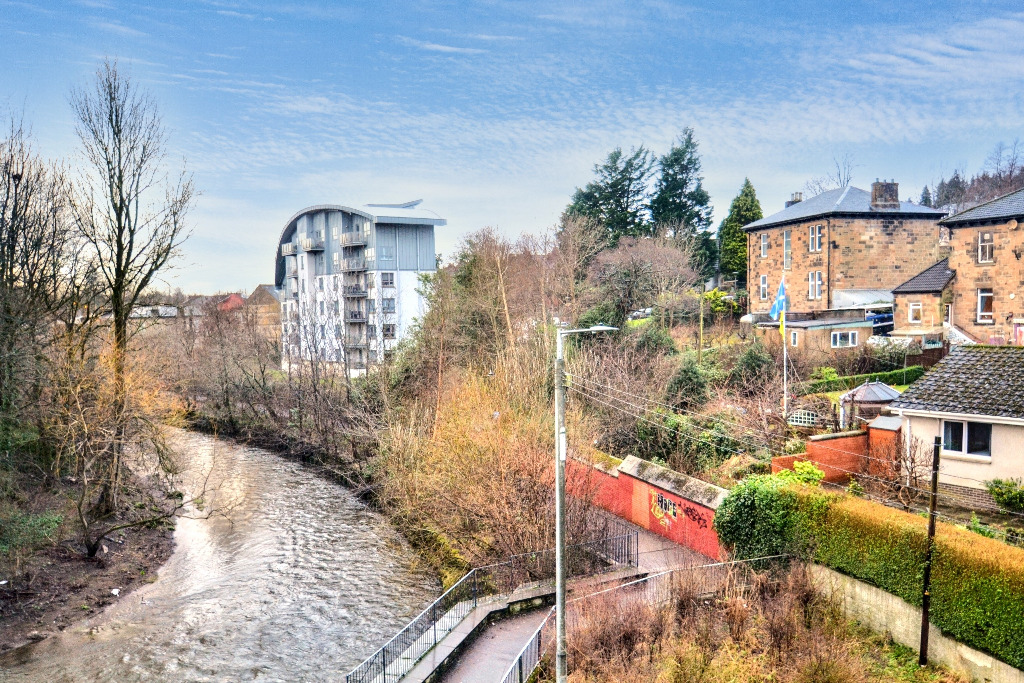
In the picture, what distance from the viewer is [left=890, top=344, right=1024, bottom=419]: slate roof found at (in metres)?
20.1

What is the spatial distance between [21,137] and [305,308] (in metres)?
25.3

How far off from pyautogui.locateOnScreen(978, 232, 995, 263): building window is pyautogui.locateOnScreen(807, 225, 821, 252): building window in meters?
11.2

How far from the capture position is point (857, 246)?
4547cm

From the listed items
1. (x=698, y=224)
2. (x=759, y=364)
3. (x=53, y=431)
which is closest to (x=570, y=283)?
(x=759, y=364)

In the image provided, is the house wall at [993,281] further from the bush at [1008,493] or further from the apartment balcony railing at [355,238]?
the apartment balcony railing at [355,238]

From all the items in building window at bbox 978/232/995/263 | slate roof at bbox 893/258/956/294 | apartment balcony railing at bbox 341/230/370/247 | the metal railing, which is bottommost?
the metal railing

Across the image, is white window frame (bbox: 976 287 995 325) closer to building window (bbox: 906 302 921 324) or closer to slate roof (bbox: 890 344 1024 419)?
building window (bbox: 906 302 921 324)

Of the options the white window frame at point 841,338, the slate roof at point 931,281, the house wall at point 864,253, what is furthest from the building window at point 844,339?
the house wall at point 864,253

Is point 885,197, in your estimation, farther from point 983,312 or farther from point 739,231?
point 739,231

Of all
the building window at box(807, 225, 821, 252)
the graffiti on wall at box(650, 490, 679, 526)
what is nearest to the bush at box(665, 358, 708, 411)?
the graffiti on wall at box(650, 490, 679, 526)

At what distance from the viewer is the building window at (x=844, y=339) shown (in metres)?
41.3

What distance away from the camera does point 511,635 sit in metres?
17.0

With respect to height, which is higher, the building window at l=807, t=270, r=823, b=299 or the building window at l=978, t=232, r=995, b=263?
the building window at l=978, t=232, r=995, b=263

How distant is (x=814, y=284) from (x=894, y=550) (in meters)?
34.4
